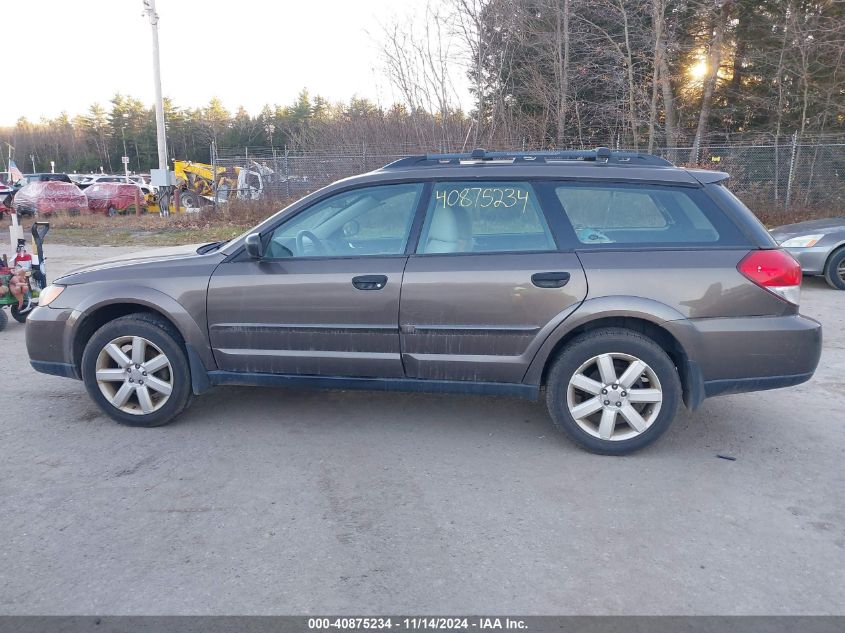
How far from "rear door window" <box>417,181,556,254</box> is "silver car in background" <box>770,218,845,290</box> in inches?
275

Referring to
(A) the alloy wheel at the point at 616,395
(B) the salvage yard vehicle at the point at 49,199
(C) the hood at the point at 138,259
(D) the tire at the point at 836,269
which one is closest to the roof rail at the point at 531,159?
(A) the alloy wheel at the point at 616,395

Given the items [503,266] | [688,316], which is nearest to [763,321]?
[688,316]

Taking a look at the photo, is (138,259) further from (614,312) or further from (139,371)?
(614,312)

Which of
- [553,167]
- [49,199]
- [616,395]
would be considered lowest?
[616,395]

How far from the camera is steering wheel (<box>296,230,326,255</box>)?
455 cm

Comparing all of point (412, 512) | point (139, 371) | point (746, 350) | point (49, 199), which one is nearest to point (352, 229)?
point (139, 371)

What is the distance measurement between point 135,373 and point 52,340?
673 mm

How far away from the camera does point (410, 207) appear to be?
176 inches

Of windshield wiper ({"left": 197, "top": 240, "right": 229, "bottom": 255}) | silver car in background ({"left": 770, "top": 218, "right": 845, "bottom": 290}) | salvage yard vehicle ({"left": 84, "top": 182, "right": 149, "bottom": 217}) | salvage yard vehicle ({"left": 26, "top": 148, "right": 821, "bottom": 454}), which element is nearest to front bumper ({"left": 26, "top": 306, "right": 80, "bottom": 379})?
salvage yard vehicle ({"left": 26, "top": 148, "right": 821, "bottom": 454})

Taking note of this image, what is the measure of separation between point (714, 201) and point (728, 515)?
1887mm

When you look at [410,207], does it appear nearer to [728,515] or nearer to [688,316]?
[688,316]

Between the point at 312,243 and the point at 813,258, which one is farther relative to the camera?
the point at 813,258

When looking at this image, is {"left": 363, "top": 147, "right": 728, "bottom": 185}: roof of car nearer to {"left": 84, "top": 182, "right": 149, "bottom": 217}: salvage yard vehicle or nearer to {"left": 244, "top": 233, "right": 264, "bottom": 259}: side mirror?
{"left": 244, "top": 233, "right": 264, "bottom": 259}: side mirror

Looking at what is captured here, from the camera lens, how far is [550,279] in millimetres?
4129
